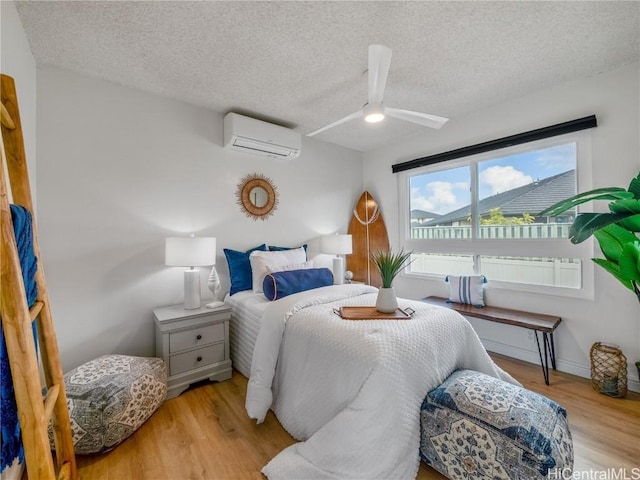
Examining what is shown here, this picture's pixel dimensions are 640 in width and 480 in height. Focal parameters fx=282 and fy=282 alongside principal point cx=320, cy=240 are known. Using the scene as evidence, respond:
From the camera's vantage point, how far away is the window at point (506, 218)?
250 centimetres

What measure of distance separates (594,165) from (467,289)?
58.7 inches

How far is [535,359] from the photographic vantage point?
104 inches

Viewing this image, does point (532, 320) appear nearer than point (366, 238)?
Yes

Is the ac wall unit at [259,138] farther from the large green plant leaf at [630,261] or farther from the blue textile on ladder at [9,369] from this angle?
the large green plant leaf at [630,261]

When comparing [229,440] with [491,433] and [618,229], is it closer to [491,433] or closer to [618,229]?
[491,433]

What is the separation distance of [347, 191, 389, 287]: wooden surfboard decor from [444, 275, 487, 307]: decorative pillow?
3.36 feet

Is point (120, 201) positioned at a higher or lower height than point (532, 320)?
higher

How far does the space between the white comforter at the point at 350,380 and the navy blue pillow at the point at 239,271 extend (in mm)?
821

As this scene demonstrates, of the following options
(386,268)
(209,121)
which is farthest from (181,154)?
(386,268)

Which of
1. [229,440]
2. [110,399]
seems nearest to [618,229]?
[229,440]

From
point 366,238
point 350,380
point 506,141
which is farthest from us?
point 366,238

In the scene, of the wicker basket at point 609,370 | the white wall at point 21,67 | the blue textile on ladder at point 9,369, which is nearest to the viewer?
the blue textile on ladder at point 9,369

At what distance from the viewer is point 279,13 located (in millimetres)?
1625

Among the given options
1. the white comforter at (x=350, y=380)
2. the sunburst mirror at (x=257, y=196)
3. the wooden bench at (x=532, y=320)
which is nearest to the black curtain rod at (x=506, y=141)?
the wooden bench at (x=532, y=320)
